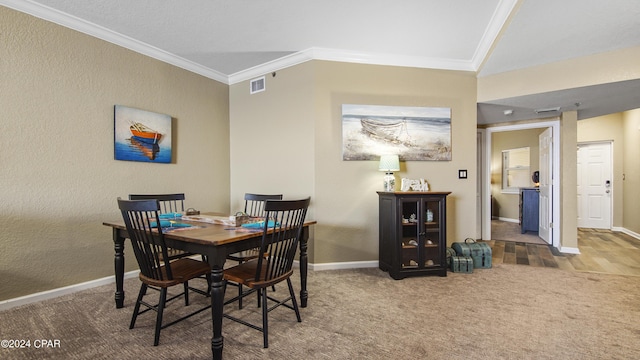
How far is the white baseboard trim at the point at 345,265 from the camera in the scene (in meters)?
3.28

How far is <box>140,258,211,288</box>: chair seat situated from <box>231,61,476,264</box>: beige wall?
1.51m

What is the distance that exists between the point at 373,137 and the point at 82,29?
10.6ft

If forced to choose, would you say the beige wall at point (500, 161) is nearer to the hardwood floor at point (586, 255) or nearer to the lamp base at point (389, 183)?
the hardwood floor at point (586, 255)

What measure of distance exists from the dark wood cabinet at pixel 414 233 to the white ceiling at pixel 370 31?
1.71m

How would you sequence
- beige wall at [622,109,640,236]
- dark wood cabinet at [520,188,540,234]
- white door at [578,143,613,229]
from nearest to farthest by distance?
1. beige wall at [622,109,640,236]
2. dark wood cabinet at [520,188,540,234]
3. white door at [578,143,613,229]

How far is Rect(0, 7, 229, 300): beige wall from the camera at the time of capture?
7.55ft

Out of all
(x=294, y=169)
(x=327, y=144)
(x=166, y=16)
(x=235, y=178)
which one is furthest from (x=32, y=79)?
(x=327, y=144)

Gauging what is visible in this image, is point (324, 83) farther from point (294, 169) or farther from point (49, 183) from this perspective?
point (49, 183)

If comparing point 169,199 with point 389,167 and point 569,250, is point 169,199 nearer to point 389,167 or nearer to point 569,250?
point 389,167

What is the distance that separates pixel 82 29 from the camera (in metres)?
2.66

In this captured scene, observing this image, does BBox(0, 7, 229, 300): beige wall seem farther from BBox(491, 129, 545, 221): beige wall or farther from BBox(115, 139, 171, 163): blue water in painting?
BBox(491, 129, 545, 221): beige wall

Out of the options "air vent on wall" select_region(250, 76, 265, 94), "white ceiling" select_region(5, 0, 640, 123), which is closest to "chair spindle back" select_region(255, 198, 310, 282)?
"white ceiling" select_region(5, 0, 640, 123)

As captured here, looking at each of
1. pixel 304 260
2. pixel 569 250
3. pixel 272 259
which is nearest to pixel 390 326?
pixel 304 260

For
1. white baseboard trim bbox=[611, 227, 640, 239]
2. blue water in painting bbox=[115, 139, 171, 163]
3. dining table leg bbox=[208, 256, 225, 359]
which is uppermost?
blue water in painting bbox=[115, 139, 171, 163]
